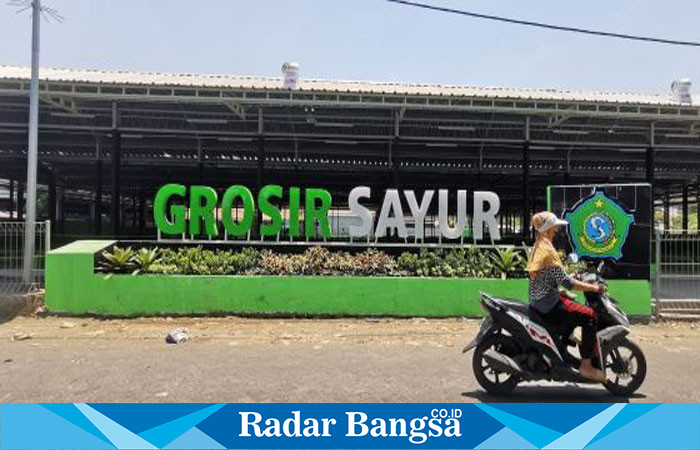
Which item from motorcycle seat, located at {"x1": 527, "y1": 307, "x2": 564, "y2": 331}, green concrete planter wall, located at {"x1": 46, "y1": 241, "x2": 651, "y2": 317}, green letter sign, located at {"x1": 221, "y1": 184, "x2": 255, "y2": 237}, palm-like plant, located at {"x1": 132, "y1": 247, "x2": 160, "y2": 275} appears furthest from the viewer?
green letter sign, located at {"x1": 221, "y1": 184, "x2": 255, "y2": 237}

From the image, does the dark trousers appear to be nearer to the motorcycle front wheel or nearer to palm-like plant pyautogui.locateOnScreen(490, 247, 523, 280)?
the motorcycle front wheel

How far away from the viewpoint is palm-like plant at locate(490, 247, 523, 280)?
38.7 ft

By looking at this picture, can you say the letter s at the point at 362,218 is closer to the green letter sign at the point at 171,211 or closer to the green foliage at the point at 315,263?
the green foliage at the point at 315,263

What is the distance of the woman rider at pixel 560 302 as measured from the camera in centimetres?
592

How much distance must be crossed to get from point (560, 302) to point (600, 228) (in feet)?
20.9

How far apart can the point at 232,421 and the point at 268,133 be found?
48.1 ft

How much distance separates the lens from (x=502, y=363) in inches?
235

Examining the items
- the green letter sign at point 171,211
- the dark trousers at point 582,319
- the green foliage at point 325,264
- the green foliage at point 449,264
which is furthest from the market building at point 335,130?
the dark trousers at point 582,319

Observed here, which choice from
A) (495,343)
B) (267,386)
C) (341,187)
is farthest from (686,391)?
(341,187)

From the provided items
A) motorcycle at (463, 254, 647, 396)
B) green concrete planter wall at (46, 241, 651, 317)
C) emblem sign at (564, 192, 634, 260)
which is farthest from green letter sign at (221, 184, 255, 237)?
motorcycle at (463, 254, 647, 396)

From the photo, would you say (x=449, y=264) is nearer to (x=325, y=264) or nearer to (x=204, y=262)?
(x=325, y=264)

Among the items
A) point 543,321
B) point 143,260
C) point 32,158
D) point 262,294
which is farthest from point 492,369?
point 32,158

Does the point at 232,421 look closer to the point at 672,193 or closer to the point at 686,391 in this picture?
the point at 686,391

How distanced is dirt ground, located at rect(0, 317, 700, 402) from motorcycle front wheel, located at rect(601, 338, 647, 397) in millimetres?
138
